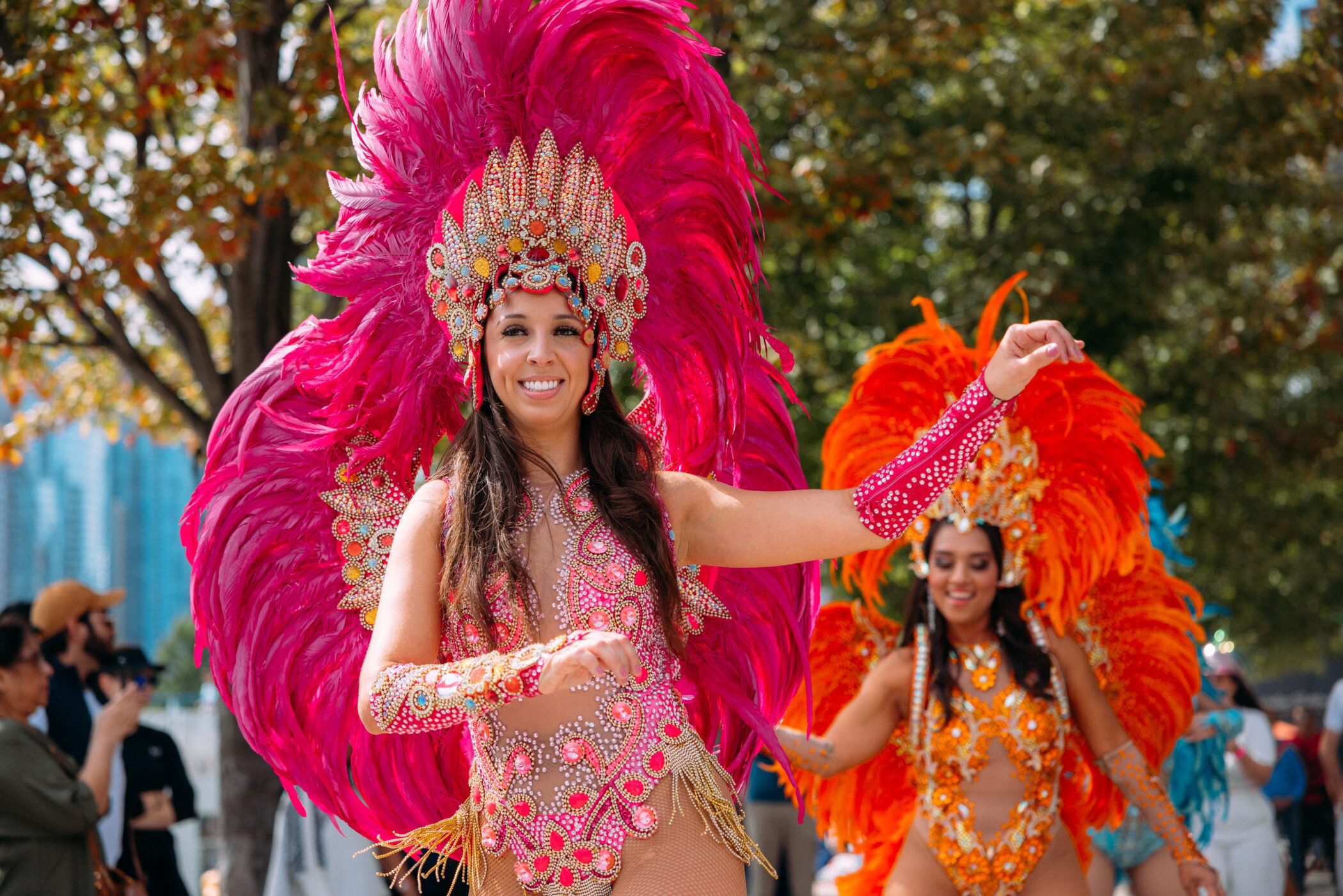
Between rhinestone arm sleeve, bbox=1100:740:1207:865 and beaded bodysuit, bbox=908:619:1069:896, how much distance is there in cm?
17

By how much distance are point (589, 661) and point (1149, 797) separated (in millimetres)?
2729

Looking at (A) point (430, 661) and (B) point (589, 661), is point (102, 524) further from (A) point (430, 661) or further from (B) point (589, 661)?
(B) point (589, 661)

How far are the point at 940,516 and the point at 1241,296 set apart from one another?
7703 millimetres

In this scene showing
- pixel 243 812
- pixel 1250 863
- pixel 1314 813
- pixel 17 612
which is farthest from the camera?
pixel 1314 813

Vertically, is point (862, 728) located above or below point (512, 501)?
below

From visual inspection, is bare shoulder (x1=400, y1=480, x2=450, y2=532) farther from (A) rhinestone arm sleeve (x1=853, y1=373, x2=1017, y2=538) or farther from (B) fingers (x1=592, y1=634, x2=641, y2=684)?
(A) rhinestone arm sleeve (x1=853, y1=373, x2=1017, y2=538)

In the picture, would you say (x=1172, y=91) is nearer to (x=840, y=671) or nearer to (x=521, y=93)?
(x=840, y=671)

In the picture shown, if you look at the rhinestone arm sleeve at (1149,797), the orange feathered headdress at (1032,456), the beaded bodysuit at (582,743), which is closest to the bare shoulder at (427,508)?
the beaded bodysuit at (582,743)

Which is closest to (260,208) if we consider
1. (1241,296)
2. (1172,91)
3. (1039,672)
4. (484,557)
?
(1039,672)

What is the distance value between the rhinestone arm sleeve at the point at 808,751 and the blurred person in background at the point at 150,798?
2.87 meters

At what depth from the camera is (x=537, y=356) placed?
9.04 feet

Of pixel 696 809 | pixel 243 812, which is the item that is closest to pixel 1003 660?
pixel 696 809

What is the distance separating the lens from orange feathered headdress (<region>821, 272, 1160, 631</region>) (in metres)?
4.54

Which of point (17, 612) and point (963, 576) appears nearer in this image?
point (963, 576)
